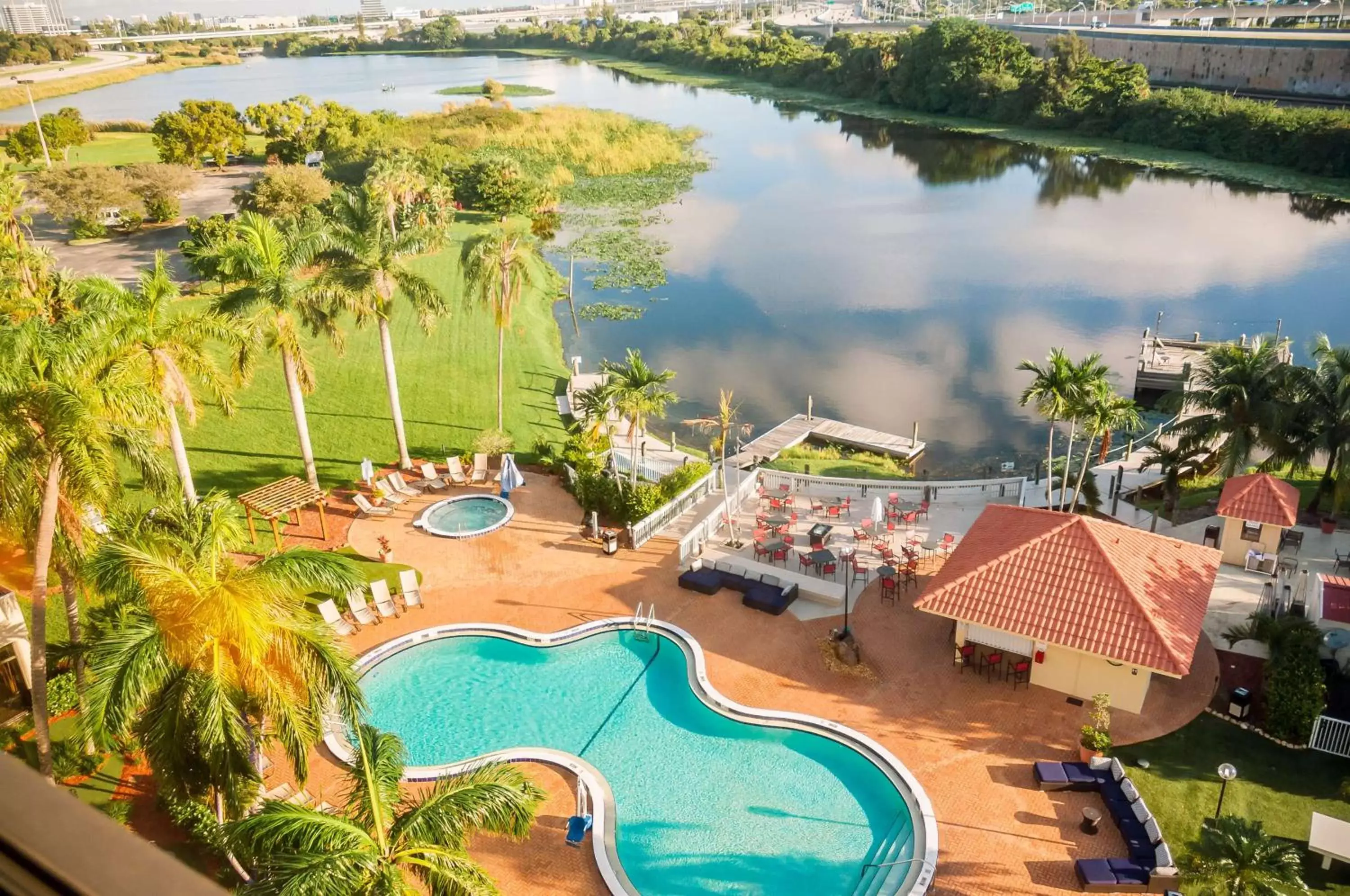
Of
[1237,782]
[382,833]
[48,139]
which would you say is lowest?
[1237,782]

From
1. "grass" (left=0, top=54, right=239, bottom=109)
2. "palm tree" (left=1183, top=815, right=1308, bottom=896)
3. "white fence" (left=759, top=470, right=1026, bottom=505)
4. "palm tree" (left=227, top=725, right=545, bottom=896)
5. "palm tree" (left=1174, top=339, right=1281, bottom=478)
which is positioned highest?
"grass" (left=0, top=54, right=239, bottom=109)

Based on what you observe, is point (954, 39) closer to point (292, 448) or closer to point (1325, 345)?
point (1325, 345)

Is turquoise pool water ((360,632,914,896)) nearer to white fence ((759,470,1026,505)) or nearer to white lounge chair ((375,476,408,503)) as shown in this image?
white lounge chair ((375,476,408,503))

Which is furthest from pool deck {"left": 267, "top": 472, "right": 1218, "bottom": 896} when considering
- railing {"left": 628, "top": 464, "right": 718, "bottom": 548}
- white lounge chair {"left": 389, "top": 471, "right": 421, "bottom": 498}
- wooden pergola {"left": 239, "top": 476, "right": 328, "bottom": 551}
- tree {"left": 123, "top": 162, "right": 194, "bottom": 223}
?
tree {"left": 123, "top": 162, "right": 194, "bottom": 223}

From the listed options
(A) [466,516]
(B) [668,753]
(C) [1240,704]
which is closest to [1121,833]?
(C) [1240,704]

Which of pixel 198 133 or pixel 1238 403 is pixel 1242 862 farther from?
pixel 198 133

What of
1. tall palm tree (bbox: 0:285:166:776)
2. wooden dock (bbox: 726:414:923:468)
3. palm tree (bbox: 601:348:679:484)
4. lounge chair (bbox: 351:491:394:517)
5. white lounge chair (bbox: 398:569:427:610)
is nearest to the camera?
tall palm tree (bbox: 0:285:166:776)

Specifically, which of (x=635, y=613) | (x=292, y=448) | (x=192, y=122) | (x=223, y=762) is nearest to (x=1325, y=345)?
(x=635, y=613)
